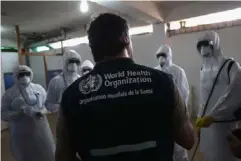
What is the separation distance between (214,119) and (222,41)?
11.2 feet

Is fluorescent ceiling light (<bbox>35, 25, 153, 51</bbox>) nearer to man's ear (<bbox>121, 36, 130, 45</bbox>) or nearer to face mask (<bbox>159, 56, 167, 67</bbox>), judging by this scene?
face mask (<bbox>159, 56, 167, 67</bbox>)

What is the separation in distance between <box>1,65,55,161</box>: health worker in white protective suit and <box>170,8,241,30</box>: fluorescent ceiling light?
3.93 m

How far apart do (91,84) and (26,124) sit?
2.01m

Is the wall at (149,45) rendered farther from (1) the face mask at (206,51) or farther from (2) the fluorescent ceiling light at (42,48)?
(2) the fluorescent ceiling light at (42,48)

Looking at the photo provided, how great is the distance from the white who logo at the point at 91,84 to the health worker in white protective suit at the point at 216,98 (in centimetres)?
127

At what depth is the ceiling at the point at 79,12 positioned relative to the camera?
4.41 meters

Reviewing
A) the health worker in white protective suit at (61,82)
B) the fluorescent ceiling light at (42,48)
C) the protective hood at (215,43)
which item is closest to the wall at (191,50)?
the protective hood at (215,43)

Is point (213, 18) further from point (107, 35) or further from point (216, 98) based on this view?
point (107, 35)

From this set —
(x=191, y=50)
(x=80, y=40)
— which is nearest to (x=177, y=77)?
(x=191, y=50)

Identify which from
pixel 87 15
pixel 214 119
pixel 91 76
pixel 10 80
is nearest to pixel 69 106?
pixel 91 76

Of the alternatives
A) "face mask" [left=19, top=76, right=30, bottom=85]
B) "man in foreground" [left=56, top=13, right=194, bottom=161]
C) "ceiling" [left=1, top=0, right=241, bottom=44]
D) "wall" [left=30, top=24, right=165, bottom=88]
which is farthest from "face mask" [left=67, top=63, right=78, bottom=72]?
"wall" [left=30, top=24, right=165, bottom=88]

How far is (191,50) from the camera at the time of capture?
5285 millimetres

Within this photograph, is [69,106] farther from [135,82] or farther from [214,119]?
[214,119]

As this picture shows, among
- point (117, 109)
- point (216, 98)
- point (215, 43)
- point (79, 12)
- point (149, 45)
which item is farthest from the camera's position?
point (149, 45)
